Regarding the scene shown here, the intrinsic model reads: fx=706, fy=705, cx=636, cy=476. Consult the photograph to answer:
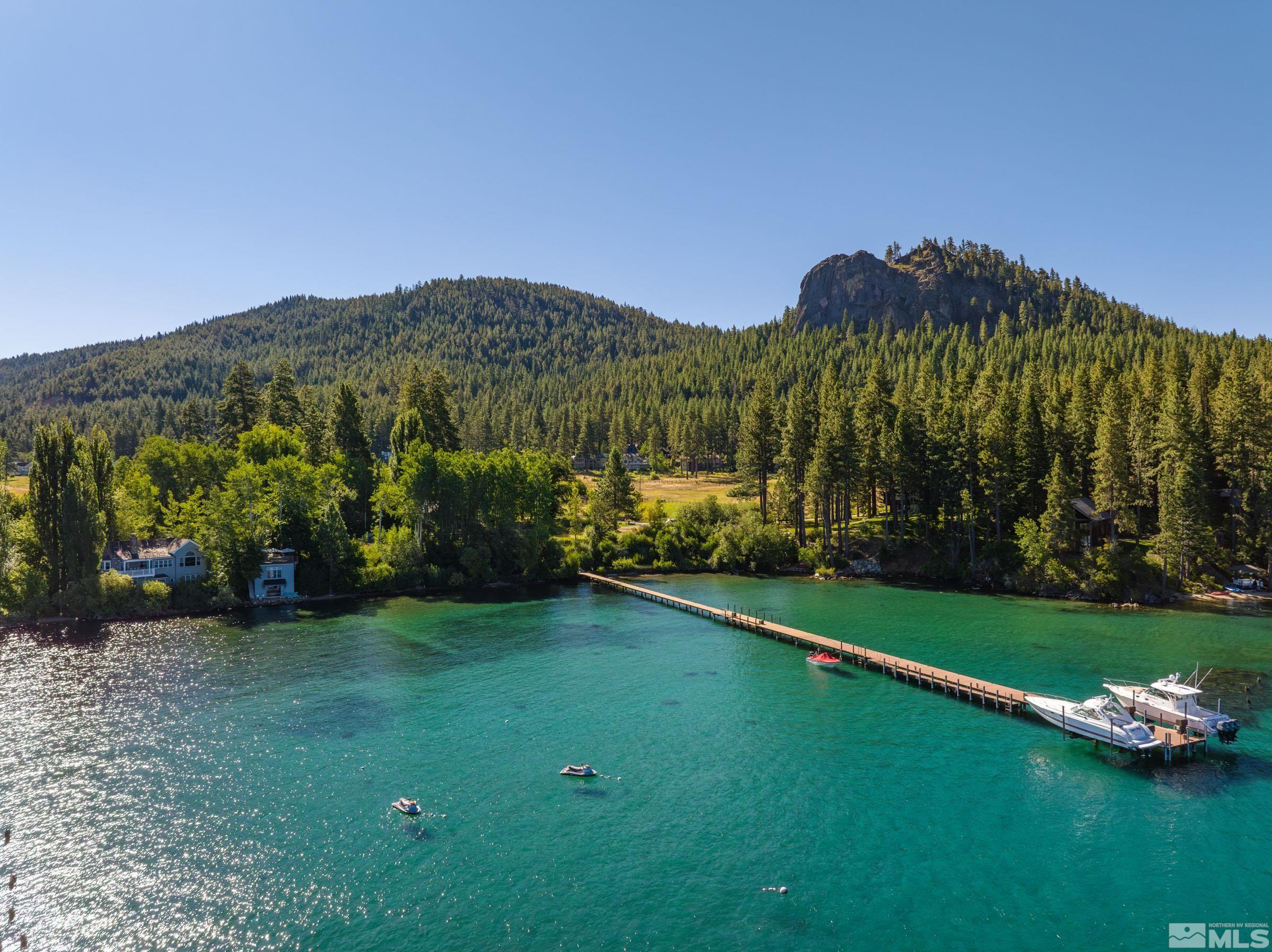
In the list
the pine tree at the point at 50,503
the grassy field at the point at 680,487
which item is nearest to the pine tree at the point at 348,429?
the pine tree at the point at 50,503

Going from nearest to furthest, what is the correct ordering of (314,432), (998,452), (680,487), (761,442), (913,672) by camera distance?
(913,672), (998,452), (761,442), (314,432), (680,487)

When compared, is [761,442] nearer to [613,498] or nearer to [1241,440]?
[613,498]

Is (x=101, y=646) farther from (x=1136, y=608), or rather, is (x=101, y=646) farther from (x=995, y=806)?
(x=1136, y=608)

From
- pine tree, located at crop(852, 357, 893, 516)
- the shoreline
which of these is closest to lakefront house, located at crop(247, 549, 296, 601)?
the shoreline

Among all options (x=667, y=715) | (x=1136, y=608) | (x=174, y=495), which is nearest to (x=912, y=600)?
(x=1136, y=608)

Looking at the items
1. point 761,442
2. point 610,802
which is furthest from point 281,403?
point 610,802

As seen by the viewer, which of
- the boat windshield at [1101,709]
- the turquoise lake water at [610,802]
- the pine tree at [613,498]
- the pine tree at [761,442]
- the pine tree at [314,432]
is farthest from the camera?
the pine tree at [314,432]
